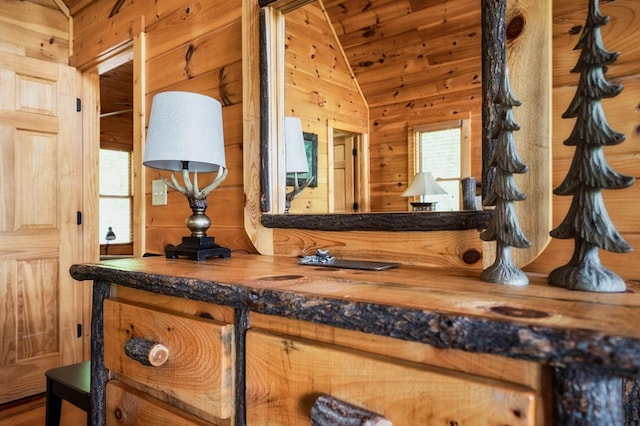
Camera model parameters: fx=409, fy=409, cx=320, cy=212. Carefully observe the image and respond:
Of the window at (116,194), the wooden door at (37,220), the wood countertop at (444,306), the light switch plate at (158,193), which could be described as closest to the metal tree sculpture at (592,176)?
the wood countertop at (444,306)

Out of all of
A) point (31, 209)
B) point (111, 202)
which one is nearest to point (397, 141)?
point (31, 209)

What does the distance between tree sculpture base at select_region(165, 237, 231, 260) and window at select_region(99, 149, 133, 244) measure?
14.7ft

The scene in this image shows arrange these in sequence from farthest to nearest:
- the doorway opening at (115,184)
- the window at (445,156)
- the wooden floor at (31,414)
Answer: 1. the doorway opening at (115,184)
2. the wooden floor at (31,414)
3. the window at (445,156)

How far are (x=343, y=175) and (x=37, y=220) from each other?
2.01 meters

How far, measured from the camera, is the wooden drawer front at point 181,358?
76cm

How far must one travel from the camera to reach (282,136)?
1.38 m

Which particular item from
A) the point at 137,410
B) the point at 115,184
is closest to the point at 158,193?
the point at 137,410

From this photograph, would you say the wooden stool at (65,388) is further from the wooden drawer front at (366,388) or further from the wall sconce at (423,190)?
the wall sconce at (423,190)

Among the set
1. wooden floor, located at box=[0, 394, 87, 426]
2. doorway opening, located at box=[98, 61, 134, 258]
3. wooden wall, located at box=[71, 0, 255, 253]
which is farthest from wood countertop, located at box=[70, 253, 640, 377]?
doorway opening, located at box=[98, 61, 134, 258]

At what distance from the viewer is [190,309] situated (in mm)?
853

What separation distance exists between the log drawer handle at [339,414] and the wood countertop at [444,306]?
0.38ft

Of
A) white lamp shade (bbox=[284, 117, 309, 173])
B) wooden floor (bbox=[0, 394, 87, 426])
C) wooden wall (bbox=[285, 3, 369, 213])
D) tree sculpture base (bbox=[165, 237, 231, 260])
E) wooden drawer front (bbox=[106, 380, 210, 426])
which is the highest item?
wooden wall (bbox=[285, 3, 369, 213])

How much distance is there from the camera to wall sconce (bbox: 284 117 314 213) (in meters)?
1.33

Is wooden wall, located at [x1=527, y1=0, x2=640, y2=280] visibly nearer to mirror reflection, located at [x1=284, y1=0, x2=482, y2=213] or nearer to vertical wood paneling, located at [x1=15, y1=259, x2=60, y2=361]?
mirror reflection, located at [x1=284, y1=0, x2=482, y2=213]
